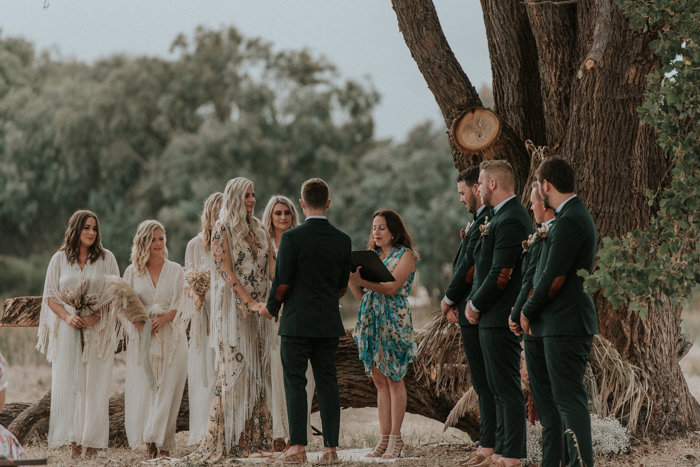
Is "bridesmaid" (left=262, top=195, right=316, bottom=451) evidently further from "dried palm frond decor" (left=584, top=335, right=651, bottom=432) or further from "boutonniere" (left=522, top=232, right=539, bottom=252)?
"dried palm frond decor" (left=584, top=335, right=651, bottom=432)

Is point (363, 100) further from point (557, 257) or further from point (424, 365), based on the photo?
point (557, 257)

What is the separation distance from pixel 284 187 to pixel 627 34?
18906mm

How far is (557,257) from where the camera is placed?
4.08 m

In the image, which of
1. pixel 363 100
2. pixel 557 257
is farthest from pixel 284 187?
pixel 557 257

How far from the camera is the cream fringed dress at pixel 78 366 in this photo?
20.5 feet

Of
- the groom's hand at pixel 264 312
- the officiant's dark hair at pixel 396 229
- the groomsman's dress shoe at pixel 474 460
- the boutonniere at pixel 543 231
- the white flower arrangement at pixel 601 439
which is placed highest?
the officiant's dark hair at pixel 396 229

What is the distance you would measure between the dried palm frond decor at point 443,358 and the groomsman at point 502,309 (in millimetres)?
1636

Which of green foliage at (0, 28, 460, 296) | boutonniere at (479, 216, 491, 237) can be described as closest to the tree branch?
boutonniere at (479, 216, 491, 237)

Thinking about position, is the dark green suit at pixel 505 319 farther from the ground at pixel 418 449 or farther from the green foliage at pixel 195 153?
the green foliage at pixel 195 153

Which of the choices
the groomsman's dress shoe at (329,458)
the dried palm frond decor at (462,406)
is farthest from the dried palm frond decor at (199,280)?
the dried palm frond decor at (462,406)

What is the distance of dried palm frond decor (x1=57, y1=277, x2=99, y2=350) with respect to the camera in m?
6.30

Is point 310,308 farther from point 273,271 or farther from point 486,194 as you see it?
point 486,194

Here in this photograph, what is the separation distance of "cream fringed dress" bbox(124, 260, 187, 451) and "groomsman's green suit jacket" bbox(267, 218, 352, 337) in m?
1.60

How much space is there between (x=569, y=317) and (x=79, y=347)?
14.1ft
